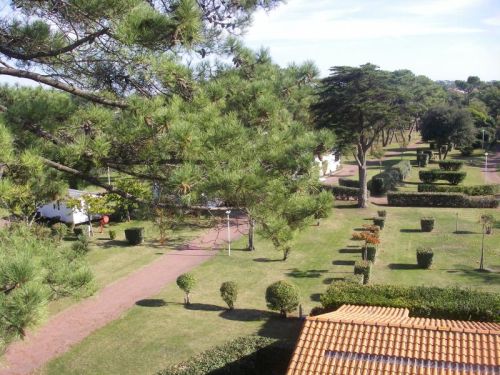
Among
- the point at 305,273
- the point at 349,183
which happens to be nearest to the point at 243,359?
the point at 305,273

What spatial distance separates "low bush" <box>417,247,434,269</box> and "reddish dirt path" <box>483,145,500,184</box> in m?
24.3

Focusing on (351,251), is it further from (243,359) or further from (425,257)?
(243,359)

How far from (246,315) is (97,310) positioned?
16.2 feet

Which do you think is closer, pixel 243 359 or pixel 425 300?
pixel 243 359

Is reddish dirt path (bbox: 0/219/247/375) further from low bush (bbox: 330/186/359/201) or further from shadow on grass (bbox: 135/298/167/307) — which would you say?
low bush (bbox: 330/186/359/201)

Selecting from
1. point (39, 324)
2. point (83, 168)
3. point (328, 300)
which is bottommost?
point (328, 300)

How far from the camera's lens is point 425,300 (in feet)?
44.0

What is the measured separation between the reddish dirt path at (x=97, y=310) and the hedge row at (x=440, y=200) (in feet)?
51.5

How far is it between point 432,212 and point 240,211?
2686cm

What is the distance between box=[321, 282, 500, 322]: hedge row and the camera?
1269 centimetres

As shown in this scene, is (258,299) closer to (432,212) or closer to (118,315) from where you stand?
(118,315)

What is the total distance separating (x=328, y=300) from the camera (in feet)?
45.6

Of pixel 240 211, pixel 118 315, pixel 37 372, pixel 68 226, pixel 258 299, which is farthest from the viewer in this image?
pixel 68 226

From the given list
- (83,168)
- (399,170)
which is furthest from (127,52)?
(399,170)
